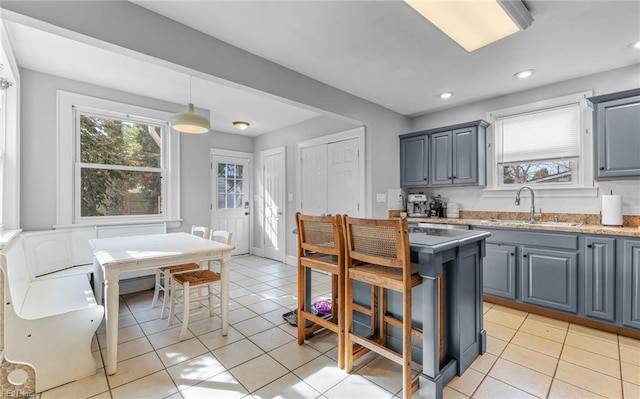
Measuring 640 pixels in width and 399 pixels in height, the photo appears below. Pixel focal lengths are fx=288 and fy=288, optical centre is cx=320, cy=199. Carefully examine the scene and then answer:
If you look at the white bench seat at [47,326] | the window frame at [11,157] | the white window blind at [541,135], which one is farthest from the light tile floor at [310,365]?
the white window blind at [541,135]

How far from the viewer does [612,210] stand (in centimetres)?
279

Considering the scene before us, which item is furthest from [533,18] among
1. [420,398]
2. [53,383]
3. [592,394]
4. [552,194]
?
[53,383]

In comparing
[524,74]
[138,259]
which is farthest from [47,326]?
[524,74]

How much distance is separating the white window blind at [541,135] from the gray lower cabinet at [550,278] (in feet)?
4.05

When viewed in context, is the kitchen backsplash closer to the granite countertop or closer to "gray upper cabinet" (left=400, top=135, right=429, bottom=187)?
the granite countertop

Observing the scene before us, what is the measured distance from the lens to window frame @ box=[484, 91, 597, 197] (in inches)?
121

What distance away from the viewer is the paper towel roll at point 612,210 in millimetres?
2770

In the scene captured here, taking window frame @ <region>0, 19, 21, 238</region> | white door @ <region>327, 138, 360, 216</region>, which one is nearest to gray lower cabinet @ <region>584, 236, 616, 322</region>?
white door @ <region>327, 138, 360, 216</region>

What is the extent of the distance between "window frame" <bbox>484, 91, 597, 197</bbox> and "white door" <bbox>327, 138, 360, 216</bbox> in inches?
70.8

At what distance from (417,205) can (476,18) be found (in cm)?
267

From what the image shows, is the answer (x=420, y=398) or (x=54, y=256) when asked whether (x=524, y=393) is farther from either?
(x=54, y=256)

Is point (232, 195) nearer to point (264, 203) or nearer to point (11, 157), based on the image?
point (264, 203)

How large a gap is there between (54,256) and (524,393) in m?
4.19

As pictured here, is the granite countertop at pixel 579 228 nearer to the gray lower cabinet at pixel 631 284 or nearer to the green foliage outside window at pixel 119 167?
the gray lower cabinet at pixel 631 284
